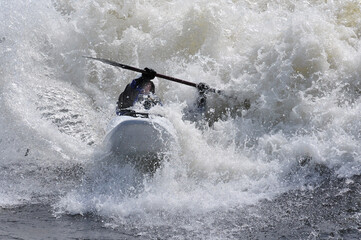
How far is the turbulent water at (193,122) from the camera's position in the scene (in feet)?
16.4

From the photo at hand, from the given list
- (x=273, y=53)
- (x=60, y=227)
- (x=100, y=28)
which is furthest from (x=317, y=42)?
(x=60, y=227)

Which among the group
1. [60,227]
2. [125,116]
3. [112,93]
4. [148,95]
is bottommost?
[60,227]

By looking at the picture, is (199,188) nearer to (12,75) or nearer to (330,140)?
(330,140)

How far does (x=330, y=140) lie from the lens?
21.3 feet

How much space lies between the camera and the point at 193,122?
778 centimetres

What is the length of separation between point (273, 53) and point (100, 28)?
4.01 meters

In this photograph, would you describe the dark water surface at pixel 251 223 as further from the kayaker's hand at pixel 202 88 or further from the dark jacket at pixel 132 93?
the kayaker's hand at pixel 202 88

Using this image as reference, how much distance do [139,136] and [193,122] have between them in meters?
2.02

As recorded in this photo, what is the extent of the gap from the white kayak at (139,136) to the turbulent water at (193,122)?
19 cm

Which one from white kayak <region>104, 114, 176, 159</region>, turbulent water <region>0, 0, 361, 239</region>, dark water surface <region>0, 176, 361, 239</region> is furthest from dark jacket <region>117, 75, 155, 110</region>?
dark water surface <region>0, 176, 361, 239</region>

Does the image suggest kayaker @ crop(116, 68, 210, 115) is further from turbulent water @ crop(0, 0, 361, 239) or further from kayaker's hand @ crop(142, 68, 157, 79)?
turbulent water @ crop(0, 0, 361, 239)

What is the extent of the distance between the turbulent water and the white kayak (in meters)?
0.19

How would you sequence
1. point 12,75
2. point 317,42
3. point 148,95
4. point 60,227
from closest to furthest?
1. point 60,227
2. point 148,95
3. point 317,42
4. point 12,75

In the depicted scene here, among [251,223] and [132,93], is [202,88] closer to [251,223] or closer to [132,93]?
[132,93]
